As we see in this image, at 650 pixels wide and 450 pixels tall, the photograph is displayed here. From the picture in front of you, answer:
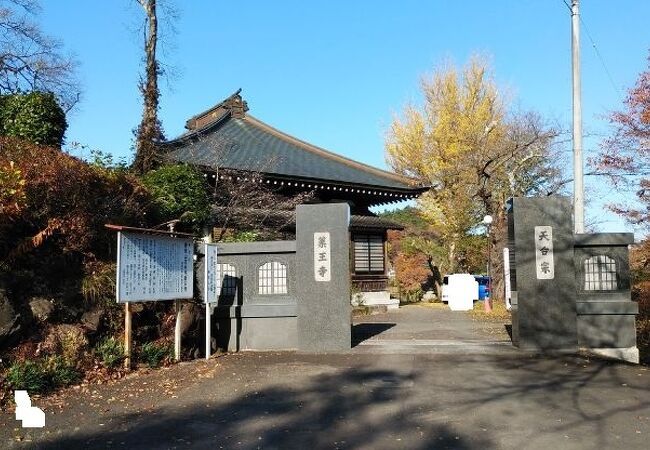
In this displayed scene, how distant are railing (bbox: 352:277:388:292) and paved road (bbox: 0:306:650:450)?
13013 millimetres

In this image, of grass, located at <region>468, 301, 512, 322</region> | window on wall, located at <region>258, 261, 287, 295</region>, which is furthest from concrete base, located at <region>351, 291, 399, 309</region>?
window on wall, located at <region>258, 261, 287, 295</region>

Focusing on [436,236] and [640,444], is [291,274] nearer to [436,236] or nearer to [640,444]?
[640,444]

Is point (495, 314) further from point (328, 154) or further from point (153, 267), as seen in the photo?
point (153, 267)

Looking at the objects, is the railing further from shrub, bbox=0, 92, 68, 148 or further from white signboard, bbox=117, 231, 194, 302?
shrub, bbox=0, 92, 68, 148

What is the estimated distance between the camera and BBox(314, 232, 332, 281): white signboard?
31.3 ft

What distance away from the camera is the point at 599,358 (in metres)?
8.59

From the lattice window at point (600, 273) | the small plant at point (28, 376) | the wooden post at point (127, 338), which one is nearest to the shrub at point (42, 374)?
the small plant at point (28, 376)

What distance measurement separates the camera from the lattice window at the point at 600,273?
30.2 feet

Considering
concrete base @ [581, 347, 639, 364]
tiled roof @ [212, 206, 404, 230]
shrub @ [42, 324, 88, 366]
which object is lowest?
concrete base @ [581, 347, 639, 364]

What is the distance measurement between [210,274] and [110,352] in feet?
6.91

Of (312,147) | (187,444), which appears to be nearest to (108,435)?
(187,444)

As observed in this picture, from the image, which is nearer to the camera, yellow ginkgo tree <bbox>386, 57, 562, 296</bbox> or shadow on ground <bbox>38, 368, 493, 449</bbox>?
shadow on ground <bbox>38, 368, 493, 449</bbox>

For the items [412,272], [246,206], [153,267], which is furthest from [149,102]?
[412,272]

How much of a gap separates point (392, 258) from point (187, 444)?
1347 inches
